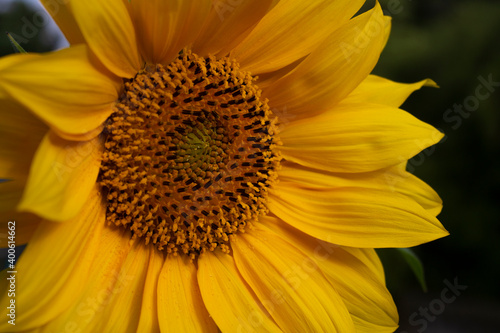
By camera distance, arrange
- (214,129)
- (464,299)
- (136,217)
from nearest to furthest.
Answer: (136,217) → (214,129) → (464,299)

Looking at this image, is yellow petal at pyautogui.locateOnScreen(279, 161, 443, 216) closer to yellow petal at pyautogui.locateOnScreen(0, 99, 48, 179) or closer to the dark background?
yellow petal at pyautogui.locateOnScreen(0, 99, 48, 179)

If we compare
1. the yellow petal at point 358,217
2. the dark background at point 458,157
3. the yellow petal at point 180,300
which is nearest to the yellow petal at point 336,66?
the yellow petal at point 358,217

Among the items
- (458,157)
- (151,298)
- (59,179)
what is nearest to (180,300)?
(151,298)

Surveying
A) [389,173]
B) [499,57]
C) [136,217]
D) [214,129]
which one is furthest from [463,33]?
[136,217]

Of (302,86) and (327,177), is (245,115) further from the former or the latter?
(327,177)

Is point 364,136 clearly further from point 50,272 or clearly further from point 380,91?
point 50,272

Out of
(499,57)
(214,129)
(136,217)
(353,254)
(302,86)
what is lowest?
(353,254)
